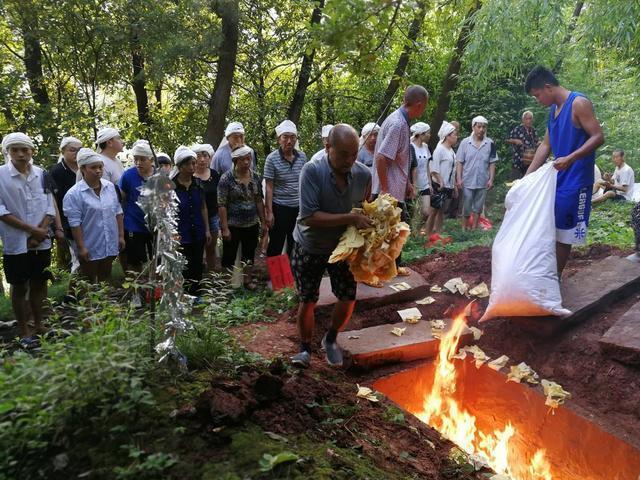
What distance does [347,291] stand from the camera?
3869 millimetres

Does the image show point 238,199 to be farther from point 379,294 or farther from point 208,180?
point 379,294

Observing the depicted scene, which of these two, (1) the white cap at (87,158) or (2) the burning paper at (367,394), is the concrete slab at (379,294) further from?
(1) the white cap at (87,158)

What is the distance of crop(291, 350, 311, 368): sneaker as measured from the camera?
3.83 metres

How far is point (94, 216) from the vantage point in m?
5.12

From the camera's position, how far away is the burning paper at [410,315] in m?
4.91

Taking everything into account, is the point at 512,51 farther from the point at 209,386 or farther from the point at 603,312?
the point at 209,386

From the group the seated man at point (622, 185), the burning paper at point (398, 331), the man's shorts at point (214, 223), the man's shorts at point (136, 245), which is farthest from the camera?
the seated man at point (622, 185)

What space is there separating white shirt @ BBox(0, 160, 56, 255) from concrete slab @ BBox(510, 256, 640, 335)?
465 cm

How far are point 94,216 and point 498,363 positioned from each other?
13.6ft

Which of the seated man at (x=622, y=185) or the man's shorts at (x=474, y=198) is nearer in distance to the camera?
the man's shorts at (x=474, y=198)

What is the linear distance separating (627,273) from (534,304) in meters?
1.49

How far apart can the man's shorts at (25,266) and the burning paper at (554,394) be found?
4.46 m

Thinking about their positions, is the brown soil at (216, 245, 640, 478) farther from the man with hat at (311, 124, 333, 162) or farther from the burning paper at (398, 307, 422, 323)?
the man with hat at (311, 124, 333, 162)

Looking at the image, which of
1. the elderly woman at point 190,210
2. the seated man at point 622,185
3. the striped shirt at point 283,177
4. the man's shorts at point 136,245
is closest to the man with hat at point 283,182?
the striped shirt at point 283,177
